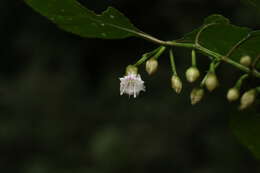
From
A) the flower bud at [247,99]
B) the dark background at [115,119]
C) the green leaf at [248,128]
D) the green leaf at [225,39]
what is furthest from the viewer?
the dark background at [115,119]

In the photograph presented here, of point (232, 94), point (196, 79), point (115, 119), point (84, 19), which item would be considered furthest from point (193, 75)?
point (115, 119)

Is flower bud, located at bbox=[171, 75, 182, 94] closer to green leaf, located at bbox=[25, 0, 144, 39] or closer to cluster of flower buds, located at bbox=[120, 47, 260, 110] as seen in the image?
cluster of flower buds, located at bbox=[120, 47, 260, 110]

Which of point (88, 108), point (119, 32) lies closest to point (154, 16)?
point (88, 108)

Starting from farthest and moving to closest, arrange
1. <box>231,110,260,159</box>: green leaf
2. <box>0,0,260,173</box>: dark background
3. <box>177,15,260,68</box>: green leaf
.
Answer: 1. <box>0,0,260,173</box>: dark background
2. <box>231,110,260,159</box>: green leaf
3. <box>177,15,260,68</box>: green leaf

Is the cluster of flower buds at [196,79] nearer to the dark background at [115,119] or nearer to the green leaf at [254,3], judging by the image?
the green leaf at [254,3]

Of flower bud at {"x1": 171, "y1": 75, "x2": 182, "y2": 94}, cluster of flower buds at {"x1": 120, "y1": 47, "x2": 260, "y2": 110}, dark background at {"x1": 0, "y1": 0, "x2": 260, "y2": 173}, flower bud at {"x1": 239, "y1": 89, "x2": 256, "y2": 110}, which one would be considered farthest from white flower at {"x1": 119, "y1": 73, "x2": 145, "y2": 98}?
dark background at {"x1": 0, "y1": 0, "x2": 260, "y2": 173}

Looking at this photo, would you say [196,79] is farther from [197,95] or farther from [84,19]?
[84,19]

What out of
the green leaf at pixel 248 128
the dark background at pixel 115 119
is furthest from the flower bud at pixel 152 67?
the dark background at pixel 115 119
